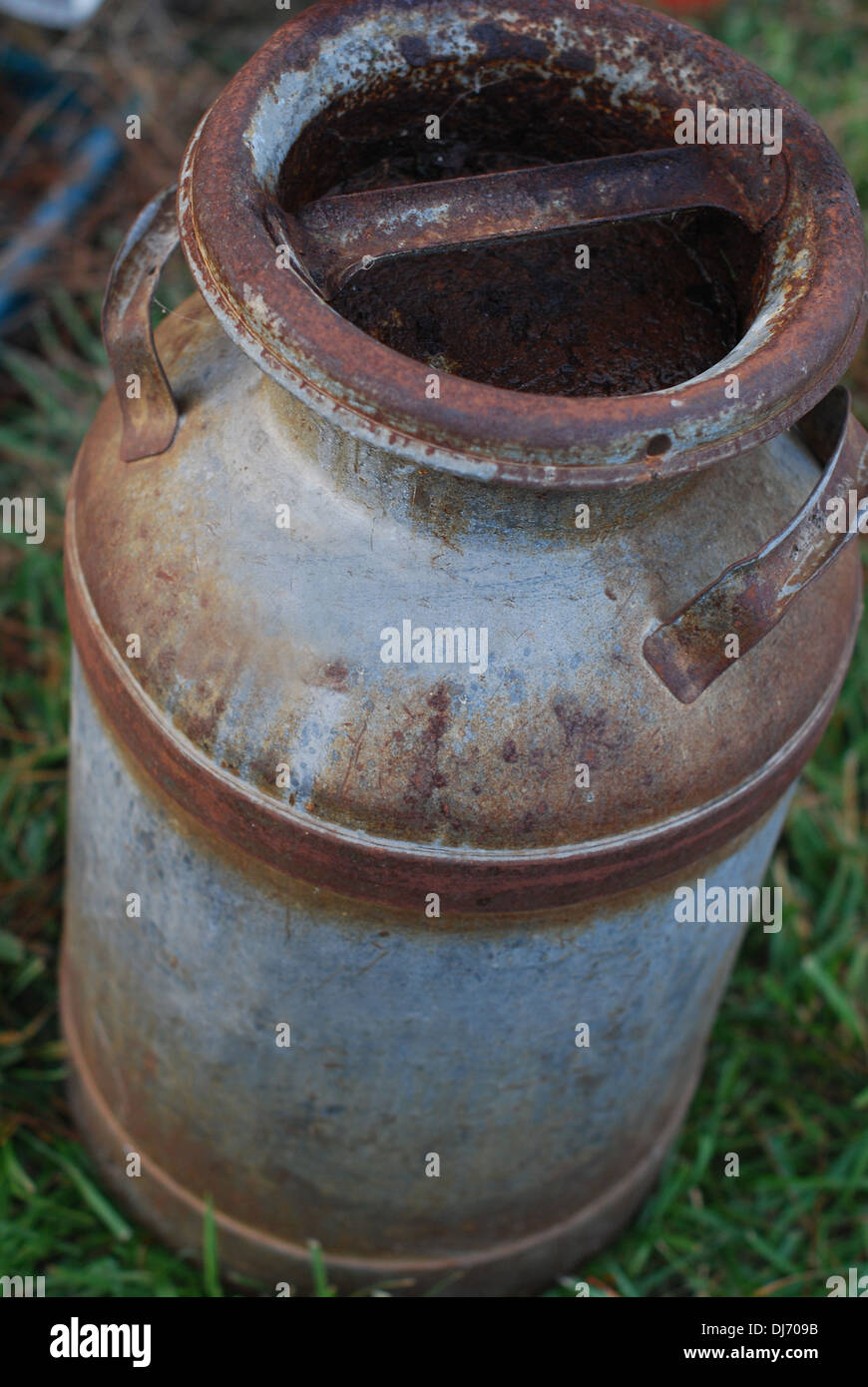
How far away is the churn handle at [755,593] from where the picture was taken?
130cm

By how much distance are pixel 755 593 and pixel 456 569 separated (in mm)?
290

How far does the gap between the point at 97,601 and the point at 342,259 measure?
452mm

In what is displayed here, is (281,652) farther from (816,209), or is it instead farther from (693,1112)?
(693,1112)

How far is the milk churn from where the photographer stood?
4.22 ft

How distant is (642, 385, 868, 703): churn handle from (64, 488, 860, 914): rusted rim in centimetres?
16

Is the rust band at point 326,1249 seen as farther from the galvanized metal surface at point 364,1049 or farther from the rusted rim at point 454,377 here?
the rusted rim at point 454,377

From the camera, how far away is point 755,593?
1299 millimetres

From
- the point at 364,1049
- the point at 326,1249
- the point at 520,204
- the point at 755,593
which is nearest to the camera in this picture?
the point at 755,593

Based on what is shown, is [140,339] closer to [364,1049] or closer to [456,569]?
[456,569]

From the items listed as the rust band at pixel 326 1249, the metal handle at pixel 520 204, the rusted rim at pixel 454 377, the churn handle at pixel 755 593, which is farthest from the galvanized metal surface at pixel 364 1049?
the metal handle at pixel 520 204

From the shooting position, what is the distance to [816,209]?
137cm

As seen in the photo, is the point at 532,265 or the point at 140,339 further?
the point at 532,265

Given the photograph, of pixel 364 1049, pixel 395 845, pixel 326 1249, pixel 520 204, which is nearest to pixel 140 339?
pixel 520 204
